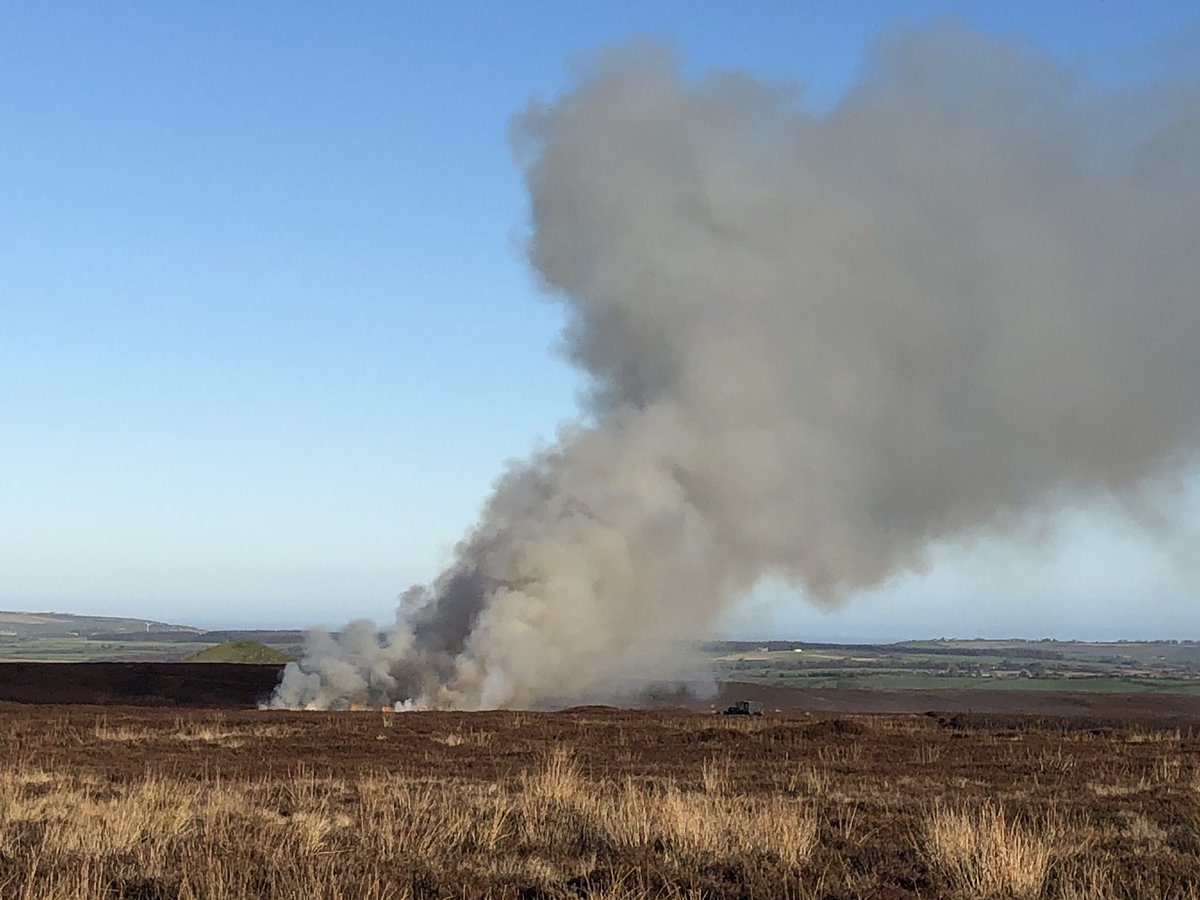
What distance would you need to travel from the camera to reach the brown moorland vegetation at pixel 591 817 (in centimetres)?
1242

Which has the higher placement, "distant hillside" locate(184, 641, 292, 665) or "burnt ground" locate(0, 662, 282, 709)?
"distant hillside" locate(184, 641, 292, 665)

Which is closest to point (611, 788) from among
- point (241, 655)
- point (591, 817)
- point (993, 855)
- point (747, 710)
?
point (591, 817)

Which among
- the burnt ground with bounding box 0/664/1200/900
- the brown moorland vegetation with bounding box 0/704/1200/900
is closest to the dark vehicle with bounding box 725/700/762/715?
the burnt ground with bounding box 0/664/1200/900

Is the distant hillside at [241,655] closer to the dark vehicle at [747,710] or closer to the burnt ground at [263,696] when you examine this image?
the burnt ground at [263,696]

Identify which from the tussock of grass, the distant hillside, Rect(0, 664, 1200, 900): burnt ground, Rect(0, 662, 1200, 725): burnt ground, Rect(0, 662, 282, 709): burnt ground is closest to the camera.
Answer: the tussock of grass

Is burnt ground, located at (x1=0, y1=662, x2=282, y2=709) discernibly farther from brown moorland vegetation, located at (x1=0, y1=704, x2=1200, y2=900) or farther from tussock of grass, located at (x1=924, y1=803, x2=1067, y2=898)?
tussock of grass, located at (x1=924, y1=803, x2=1067, y2=898)

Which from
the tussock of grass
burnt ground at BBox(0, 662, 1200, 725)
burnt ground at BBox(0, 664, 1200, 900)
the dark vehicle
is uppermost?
the tussock of grass

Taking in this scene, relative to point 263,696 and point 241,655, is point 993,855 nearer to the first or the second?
Result: point 263,696

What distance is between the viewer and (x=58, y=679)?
214 ft

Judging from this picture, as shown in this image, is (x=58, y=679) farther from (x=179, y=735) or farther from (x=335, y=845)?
(x=335, y=845)

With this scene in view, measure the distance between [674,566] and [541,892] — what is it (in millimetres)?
Answer: 47843

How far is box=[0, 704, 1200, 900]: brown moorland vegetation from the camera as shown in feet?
40.8

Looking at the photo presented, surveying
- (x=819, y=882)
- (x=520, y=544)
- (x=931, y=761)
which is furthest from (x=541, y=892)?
(x=520, y=544)

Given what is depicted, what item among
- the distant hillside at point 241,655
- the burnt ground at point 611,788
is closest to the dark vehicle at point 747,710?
the burnt ground at point 611,788
